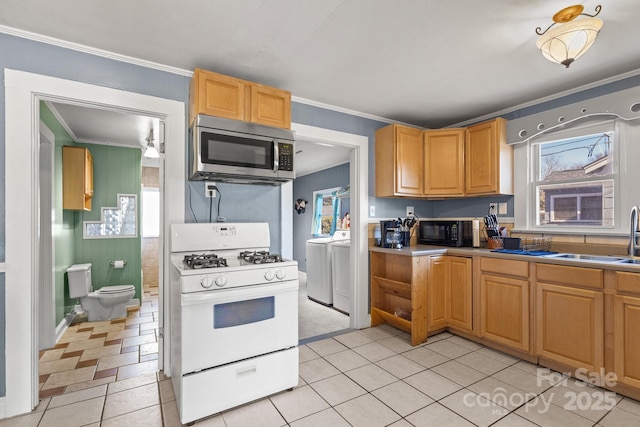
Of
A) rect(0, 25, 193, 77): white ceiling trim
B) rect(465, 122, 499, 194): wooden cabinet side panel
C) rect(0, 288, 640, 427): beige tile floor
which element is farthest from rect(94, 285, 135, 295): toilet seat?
rect(465, 122, 499, 194): wooden cabinet side panel

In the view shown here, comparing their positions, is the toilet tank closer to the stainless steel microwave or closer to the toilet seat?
the toilet seat

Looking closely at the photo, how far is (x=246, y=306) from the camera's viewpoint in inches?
76.6

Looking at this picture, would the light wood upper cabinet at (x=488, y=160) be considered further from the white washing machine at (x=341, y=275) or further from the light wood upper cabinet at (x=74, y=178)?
the light wood upper cabinet at (x=74, y=178)

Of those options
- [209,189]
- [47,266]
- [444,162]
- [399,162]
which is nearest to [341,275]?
[399,162]

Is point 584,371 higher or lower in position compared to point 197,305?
lower

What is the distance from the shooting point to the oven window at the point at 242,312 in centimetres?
186

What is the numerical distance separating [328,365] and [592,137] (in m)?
3.04

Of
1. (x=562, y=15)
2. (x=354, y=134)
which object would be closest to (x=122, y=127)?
(x=354, y=134)

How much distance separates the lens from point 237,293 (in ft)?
6.24

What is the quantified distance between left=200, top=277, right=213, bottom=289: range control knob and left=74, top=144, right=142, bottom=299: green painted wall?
3.26 metres

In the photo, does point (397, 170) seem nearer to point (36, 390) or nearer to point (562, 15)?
point (562, 15)

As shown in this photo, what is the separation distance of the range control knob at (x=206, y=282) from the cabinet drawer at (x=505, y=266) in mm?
2306

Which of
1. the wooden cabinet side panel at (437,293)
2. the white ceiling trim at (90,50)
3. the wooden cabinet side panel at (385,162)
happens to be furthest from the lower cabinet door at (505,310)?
the white ceiling trim at (90,50)

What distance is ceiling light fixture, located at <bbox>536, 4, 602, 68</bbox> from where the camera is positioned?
5.46 ft
